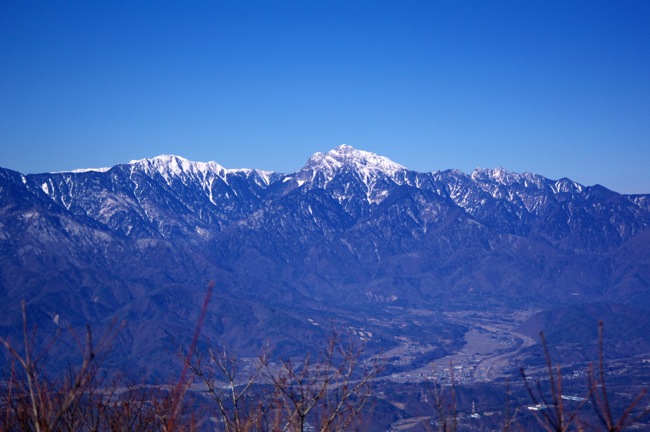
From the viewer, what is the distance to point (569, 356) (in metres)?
199

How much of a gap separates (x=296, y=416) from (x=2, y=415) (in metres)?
6.49

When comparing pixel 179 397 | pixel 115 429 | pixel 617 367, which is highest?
pixel 179 397

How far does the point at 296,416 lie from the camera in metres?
15.0

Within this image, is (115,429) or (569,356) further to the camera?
(569,356)

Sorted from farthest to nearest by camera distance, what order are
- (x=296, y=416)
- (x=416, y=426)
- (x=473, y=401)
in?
(x=473, y=401)
(x=416, y=426)
(x=296, y=416)

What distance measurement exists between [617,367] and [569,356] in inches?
752

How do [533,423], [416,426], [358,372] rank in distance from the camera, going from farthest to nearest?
[358,372]
[416,426]
[533,423]

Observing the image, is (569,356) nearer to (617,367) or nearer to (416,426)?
(617,367)

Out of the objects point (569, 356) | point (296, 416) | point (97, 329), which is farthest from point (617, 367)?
point (296, 416)

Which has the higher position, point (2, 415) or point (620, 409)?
point (2, 415)

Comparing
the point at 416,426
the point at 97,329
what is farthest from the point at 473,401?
the point at 97,329

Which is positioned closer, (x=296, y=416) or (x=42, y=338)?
(x=296, y=416)

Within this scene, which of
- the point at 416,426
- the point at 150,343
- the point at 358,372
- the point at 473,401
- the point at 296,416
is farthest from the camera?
the point at 150,343

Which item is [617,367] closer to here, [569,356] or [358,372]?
[569,356]
